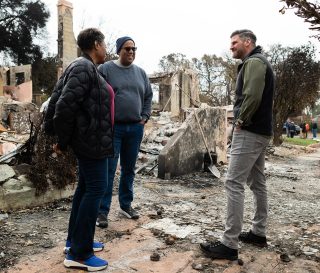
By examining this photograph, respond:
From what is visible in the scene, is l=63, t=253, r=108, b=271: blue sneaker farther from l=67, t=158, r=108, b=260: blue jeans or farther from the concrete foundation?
the concrete foundation

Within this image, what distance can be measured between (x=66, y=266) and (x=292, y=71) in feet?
53.4

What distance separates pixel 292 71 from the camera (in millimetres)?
16859

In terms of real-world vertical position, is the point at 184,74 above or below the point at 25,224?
above

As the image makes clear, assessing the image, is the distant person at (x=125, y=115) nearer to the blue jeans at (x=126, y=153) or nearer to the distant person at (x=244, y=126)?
the blue jeans at (x=126, y=153)

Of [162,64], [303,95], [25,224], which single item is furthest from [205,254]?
[162,64]

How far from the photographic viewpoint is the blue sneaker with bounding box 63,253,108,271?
2.80 meters

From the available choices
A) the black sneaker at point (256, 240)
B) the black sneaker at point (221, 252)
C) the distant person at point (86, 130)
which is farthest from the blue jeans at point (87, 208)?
the black sneaker at point (256, 240)

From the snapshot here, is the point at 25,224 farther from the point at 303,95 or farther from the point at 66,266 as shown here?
the point at 303,95

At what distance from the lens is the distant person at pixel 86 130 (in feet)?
8.71

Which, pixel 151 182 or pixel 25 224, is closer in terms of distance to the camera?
pixel 25 224

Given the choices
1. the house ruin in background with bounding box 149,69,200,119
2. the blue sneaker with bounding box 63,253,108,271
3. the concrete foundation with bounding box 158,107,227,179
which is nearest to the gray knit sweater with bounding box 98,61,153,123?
the blue sneaker with bounding box 63,253,108,271

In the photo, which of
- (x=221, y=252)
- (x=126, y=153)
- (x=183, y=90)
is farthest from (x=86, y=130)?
(x=183, y=90)

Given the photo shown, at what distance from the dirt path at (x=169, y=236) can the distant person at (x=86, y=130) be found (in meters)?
0.29

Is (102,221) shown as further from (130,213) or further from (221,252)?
(221,252)
